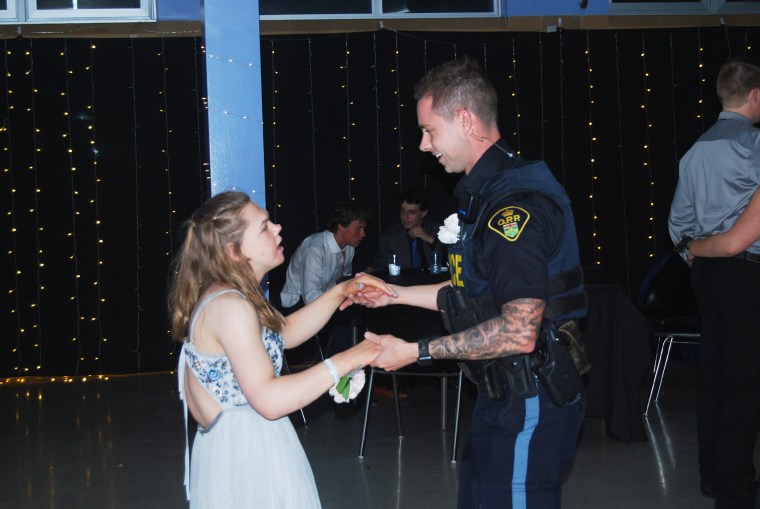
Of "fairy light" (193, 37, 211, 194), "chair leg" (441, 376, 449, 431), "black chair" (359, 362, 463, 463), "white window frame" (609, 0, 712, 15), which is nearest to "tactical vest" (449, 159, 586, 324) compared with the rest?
"black chair" (359, 362, 463, 463)

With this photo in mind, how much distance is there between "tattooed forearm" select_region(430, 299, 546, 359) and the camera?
2035 mm

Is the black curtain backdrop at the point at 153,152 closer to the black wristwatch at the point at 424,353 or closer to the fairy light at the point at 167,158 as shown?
the fairy light at the point at 167,158

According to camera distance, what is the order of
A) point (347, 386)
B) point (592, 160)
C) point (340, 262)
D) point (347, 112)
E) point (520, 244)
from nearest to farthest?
point (520, 244) < point (347, 386) < point (340, 262) < point (347, 112) < point (592, 160)

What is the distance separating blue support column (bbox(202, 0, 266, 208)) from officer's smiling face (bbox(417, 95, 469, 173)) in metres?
1.38

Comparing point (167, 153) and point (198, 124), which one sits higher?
point (198, 124)

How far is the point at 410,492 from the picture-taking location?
4215mm

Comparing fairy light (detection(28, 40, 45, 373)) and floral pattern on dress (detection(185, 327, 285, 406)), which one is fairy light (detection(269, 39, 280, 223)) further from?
floral pattern on dress (detection(185, 327, 285, 406))

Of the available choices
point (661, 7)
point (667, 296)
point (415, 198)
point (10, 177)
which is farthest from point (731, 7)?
point (10, 177)

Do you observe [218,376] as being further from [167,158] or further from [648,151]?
[648,151]

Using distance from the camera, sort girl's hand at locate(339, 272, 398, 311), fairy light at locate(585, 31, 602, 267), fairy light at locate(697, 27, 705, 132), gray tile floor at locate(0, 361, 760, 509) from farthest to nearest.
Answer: fairy light at locate(697, 27, 705, 132) < fairy light at locate(585, 31, 602, 267) < gray tile floor at locate(0, 361, 760, 509) < girl's hand at locate(339, 272, 398, 311)

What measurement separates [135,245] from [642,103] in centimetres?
469

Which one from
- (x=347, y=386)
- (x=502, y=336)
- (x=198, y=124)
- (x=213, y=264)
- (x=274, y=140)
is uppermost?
(x=198, y=124)

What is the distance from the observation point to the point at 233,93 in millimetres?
3553

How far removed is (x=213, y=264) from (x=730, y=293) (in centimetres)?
204
